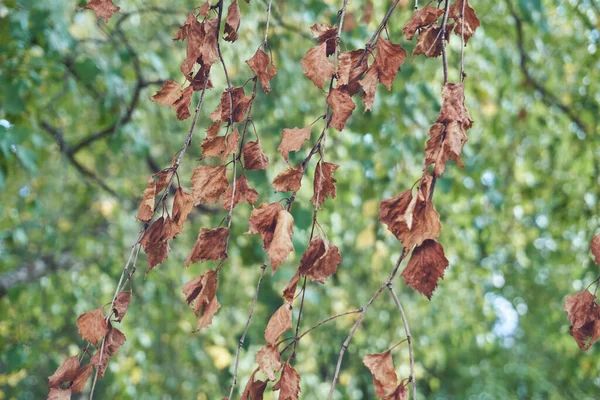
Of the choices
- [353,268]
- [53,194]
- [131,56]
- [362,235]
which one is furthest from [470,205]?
[53,194]

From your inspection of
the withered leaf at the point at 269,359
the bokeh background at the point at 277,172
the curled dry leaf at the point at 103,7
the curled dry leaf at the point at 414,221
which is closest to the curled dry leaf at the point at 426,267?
the curled dry leaf at the point at 414,221

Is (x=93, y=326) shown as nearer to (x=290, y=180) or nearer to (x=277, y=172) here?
(x=290, y=180)

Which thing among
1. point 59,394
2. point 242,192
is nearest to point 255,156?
point 242,192

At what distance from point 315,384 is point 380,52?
2325 millimetres

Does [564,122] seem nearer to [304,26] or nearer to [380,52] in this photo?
[304,26]

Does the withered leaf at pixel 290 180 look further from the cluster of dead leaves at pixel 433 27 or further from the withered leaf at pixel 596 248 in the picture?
the withered leaf at pixel 596 248

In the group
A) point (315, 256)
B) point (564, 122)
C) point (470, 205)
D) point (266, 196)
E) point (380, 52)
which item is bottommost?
point (315, 256)

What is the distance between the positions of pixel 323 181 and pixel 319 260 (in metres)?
0.07

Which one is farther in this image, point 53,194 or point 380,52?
point 53,194

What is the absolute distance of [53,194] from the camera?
3068 millimetres

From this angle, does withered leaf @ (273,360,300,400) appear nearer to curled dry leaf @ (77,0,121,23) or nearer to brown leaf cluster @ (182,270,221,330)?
brown leaf cluster @ (182,270,221,330)

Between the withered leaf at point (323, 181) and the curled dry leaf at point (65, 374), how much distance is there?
257mm

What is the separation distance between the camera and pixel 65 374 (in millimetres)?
578

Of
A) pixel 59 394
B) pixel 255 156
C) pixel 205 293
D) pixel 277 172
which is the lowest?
pixel 59 394
